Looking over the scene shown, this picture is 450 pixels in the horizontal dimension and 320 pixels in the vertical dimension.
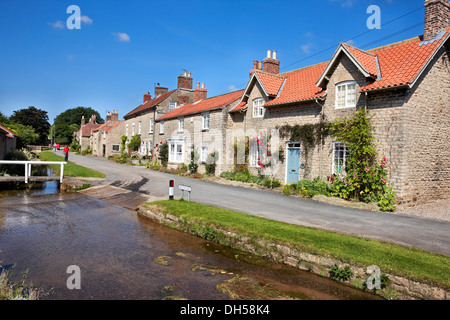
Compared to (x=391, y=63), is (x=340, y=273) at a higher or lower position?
lower

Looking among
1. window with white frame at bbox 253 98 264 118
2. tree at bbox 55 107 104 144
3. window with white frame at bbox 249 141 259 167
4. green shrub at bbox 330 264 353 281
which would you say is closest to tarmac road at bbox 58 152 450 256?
green shrub at bbox 330 264 353 281

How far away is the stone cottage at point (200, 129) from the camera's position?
23.6 meters

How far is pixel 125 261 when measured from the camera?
6918mm

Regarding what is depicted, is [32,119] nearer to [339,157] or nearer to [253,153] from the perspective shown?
[253,153]

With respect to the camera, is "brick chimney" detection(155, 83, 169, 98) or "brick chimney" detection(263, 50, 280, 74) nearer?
"brick chimney" detection(263, 50, 280, 74)

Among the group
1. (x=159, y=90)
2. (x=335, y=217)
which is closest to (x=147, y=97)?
(x=159, y=90)

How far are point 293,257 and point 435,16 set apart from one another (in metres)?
14.0

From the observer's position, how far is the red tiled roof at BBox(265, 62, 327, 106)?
17.1 meters

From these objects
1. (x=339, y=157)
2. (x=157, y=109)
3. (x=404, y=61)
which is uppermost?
(x=157, y=109)

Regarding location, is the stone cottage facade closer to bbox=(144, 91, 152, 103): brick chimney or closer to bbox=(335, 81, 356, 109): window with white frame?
bbox=(335, 81, 356, 109): window with white frame

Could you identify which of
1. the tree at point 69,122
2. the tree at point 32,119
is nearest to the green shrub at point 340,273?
the tree at point 32,119

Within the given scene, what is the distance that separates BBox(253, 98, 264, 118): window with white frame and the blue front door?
157 inches

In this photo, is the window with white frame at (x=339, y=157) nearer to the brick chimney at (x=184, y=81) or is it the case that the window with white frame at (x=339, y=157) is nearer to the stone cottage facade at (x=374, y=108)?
the stone cottage facade at (x=374, y=108)

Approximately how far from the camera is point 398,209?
12281mm
